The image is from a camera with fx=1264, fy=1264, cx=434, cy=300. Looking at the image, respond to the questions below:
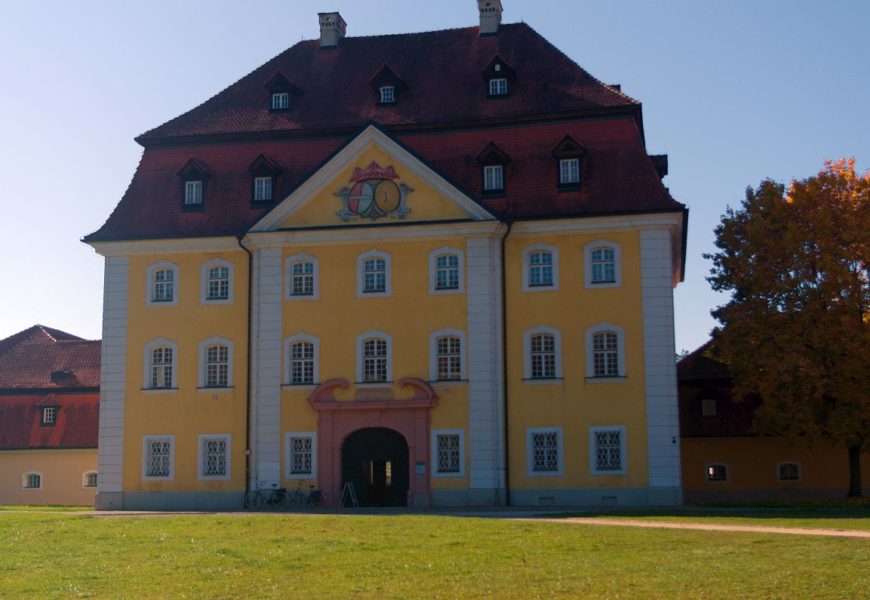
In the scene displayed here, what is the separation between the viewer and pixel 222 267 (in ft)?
140

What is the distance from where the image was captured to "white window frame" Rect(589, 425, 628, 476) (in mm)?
39156

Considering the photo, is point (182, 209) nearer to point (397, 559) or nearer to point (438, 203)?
point (438, 203)

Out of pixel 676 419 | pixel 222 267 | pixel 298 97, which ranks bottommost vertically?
pixel 676 419

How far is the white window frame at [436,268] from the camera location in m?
40.7

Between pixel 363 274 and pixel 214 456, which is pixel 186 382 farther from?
pixel 363 274

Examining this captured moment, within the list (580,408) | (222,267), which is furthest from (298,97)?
(580,408)

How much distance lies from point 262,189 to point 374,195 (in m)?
4.31

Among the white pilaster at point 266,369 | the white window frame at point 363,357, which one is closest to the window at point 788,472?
the white window frame at point 363,357

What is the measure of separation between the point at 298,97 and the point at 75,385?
17.5 m

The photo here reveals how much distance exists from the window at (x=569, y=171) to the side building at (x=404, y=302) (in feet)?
0.34

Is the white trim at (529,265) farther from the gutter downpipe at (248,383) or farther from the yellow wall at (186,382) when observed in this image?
the yellow wall at (186,382)

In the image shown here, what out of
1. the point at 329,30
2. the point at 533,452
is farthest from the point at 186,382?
the point at 329,30

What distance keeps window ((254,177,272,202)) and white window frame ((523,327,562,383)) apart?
10.2 m

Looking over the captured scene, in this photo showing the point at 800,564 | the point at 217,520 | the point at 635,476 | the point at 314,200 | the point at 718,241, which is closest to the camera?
the point at 800,564
